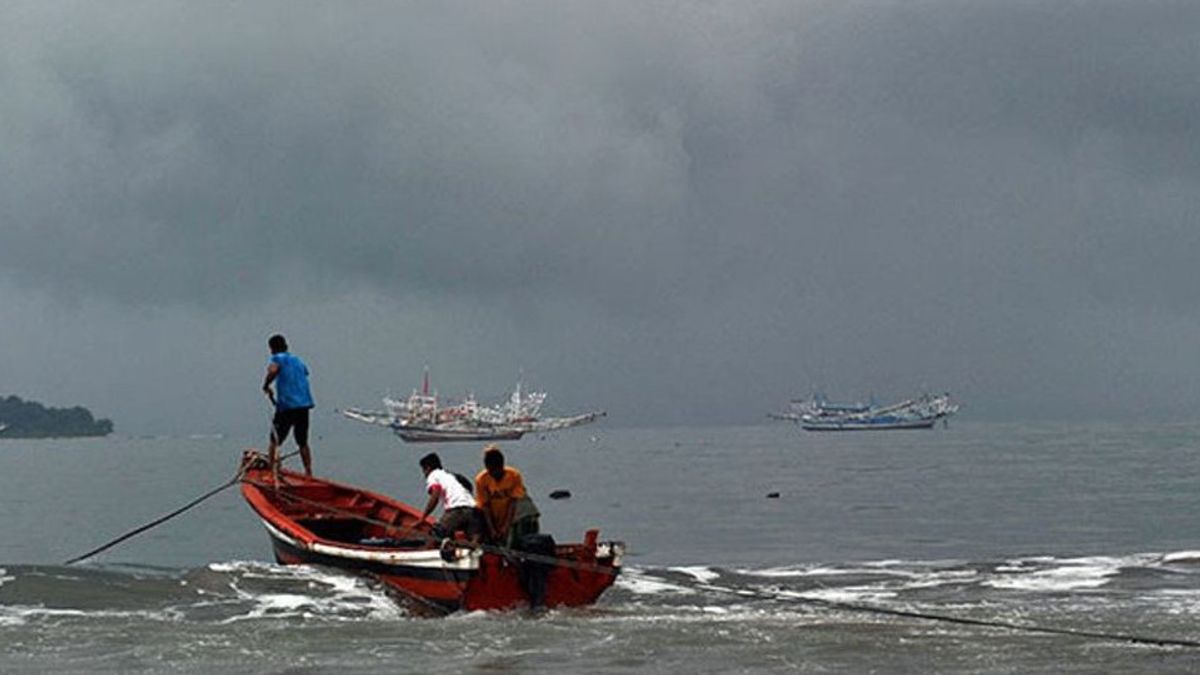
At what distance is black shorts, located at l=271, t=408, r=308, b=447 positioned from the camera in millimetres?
29312

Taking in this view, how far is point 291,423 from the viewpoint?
1159 inches

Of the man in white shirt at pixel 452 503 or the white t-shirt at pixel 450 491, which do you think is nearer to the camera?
the man in white shirt at pixel 452 503

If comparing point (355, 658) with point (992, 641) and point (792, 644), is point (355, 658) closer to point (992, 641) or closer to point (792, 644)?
point (792, 644)

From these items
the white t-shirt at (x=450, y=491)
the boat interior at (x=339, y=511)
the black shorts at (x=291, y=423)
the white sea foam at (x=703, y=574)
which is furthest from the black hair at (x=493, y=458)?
the white sea foam at (x=703, y=574)

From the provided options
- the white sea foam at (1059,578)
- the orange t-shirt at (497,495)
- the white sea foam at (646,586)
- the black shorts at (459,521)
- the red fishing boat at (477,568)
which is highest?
the orange t-shirt at (497,495)

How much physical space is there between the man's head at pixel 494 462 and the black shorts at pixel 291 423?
7.86 metres

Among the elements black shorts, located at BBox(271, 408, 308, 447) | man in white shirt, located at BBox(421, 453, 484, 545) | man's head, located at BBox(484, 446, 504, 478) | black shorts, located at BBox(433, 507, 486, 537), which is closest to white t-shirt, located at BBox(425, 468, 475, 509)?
man in white shirt, located at BBox(421, 453, 484, 545)

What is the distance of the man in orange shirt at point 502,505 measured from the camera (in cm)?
2239

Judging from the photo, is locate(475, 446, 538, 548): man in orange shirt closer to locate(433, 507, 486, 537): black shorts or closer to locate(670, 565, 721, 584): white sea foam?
locate(433, 507, 486, 537): black shorts

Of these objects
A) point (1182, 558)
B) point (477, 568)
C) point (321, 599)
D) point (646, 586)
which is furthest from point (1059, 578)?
point (321, 599)

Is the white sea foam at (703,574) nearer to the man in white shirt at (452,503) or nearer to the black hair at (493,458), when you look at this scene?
the man in white shirt at (452,503)

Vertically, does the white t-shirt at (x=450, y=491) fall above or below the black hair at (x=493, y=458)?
below

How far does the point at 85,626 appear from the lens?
878 inches

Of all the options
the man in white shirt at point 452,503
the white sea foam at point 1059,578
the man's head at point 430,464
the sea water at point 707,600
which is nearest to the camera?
the sea water at point 707,600
